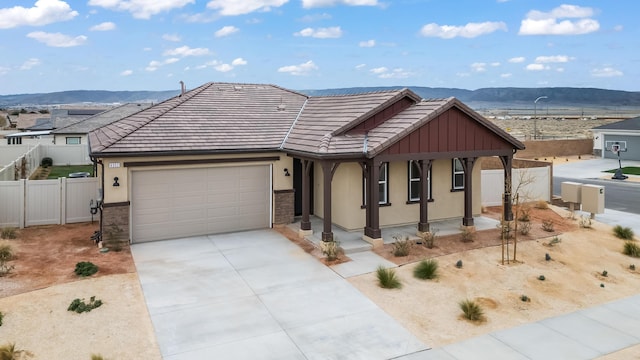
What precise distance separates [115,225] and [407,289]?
916 cm

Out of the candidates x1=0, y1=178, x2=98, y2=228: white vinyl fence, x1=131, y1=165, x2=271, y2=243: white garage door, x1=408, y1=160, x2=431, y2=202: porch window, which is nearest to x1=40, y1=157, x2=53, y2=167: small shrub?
x1=0, y1=178, x2=98, y2=228: white vinyl fence

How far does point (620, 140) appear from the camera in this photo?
42.5 metres

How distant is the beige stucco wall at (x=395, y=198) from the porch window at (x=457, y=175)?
0.20 metres

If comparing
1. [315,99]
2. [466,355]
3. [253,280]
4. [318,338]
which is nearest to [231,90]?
[315,99]

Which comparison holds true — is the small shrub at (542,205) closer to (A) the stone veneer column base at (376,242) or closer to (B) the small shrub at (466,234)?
(B) the small shrub at (466,234)

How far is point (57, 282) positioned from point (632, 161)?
45.7 m

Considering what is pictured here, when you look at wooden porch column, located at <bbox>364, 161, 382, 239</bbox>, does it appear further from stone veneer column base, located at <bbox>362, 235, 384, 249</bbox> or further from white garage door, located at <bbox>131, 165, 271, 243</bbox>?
white garage door, located at <bbox>131, 165, 271, 243</bbox>

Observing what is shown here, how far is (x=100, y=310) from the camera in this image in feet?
31.7

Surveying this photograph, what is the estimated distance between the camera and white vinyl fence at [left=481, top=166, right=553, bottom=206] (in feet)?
67.6

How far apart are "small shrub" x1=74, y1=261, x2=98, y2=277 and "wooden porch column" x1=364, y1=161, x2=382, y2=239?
7.84 m

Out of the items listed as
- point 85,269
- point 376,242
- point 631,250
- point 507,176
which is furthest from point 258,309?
point 631,250

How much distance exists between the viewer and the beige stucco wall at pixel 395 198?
616 inches

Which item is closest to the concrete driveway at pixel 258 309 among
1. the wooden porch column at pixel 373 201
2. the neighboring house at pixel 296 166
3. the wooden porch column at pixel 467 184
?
the neighboring house at pixel 296 166

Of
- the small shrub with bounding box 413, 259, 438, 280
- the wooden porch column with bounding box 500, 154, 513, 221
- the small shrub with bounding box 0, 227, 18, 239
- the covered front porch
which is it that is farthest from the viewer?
the wooden porch column with bounding box 500, 154, 513, 221
